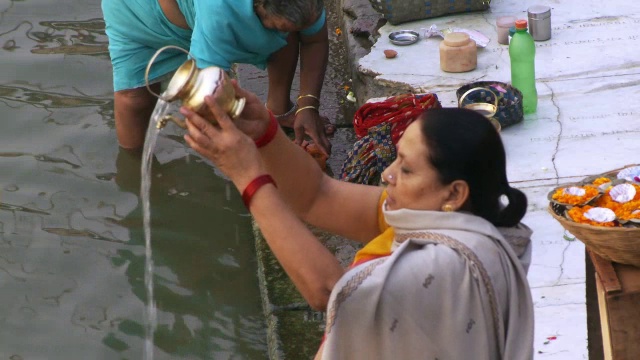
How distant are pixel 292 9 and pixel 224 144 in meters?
2.17

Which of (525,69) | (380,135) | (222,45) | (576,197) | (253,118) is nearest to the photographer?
(253,118)

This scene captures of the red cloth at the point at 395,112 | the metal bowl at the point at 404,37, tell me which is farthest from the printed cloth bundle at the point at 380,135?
the metal bowl at the point at 404,37

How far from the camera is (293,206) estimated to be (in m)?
2.78

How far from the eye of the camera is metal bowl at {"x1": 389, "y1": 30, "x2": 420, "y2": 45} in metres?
5.88

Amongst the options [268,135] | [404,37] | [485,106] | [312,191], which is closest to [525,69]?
[485,106]

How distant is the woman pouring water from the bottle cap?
646 mm

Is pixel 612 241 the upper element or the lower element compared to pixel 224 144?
lower

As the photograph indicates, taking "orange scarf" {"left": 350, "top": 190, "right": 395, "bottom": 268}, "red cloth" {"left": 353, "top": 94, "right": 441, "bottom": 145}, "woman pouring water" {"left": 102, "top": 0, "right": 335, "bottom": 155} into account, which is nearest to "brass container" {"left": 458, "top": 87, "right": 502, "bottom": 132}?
"red cloth" {"left": 353, "top": 94, "right": 441, "bottom": 145}

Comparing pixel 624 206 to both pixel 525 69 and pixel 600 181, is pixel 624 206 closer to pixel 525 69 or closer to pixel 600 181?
pixel 600 181

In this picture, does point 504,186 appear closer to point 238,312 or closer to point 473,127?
point 473,127

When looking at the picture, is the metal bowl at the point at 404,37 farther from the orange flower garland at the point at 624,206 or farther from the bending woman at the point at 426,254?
the bending woman at the point at 426,254

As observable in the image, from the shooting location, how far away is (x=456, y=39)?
5406mm

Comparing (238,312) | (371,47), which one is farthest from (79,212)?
(371,47)

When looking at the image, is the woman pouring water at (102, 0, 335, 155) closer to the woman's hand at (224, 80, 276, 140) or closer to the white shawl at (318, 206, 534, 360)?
the woman's hand at (224, 80, 276, 140)
